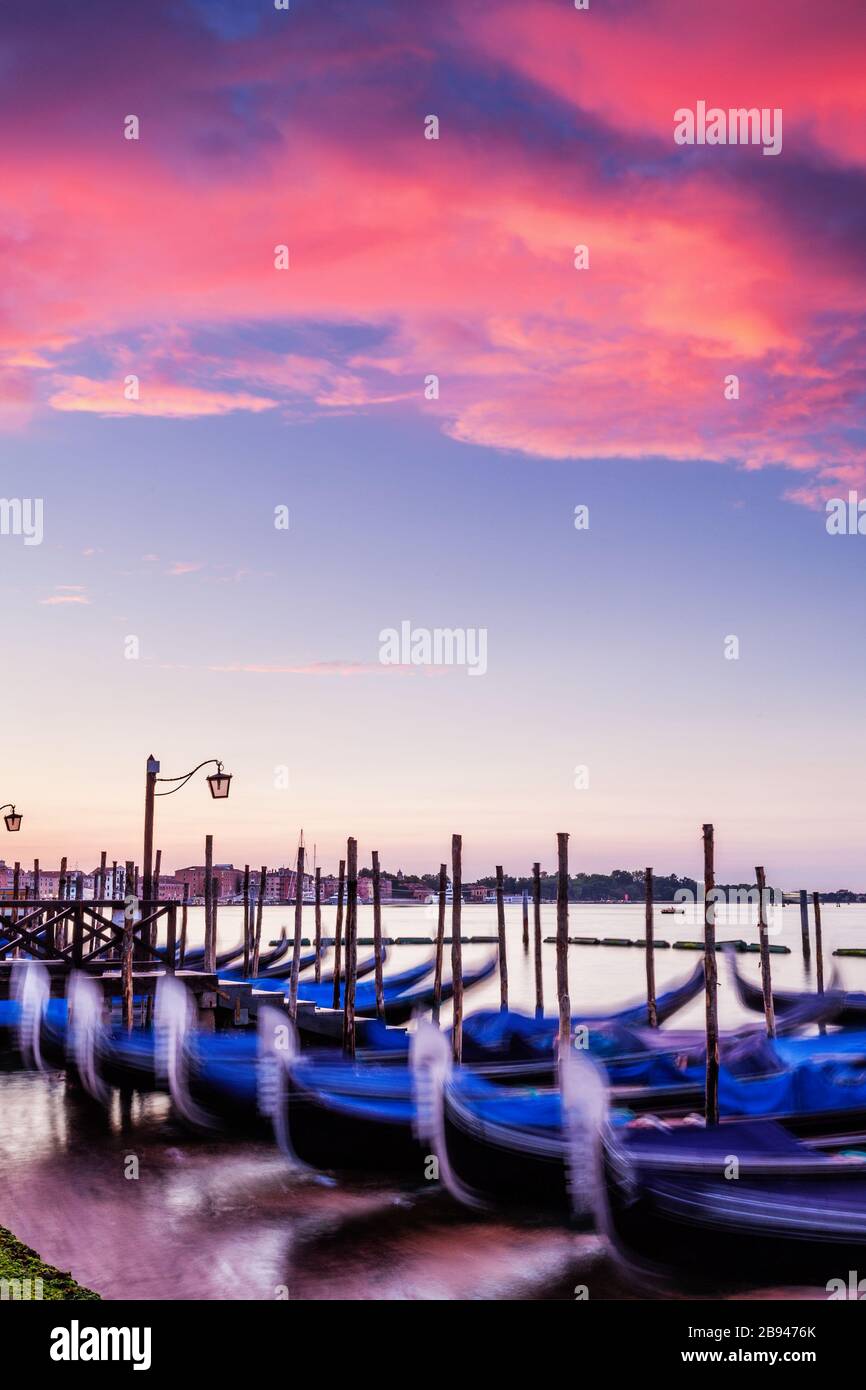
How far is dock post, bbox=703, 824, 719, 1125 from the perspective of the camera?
1122 cm

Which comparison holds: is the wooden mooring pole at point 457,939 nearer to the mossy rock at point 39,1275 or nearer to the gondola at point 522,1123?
the gondola at point 522,1123

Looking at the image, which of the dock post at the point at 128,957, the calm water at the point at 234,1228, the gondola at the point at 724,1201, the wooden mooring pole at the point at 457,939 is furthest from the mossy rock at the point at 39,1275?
the wooden mooring pole at the point at 457,939

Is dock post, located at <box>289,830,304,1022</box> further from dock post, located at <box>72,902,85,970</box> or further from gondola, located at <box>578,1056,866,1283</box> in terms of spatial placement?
gondola, located at <box>578,1056,866,1283</box>

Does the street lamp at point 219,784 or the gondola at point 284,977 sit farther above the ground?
the street lamp at point 219,784

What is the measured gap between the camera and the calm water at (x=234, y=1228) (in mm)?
7324

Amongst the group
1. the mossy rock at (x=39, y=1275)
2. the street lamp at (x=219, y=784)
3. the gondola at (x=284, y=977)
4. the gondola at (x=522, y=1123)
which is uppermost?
Result: the street lamp at (x=219, y=784)

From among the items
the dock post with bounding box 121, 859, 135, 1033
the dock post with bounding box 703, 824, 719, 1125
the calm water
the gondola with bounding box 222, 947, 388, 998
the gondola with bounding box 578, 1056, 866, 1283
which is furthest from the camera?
the gondola with bounding box 222, 947, 388, 998

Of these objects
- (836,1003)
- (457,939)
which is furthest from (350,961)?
(836,1003)

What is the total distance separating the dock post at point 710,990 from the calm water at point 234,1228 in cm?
332

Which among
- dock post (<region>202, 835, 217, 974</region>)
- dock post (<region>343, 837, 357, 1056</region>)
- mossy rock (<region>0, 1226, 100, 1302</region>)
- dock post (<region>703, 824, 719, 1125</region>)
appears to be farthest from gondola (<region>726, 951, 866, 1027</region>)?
mossy rock (<region>0, 1226, 100, 1302</region>)

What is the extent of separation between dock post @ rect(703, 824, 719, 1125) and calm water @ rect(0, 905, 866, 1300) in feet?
10.9
